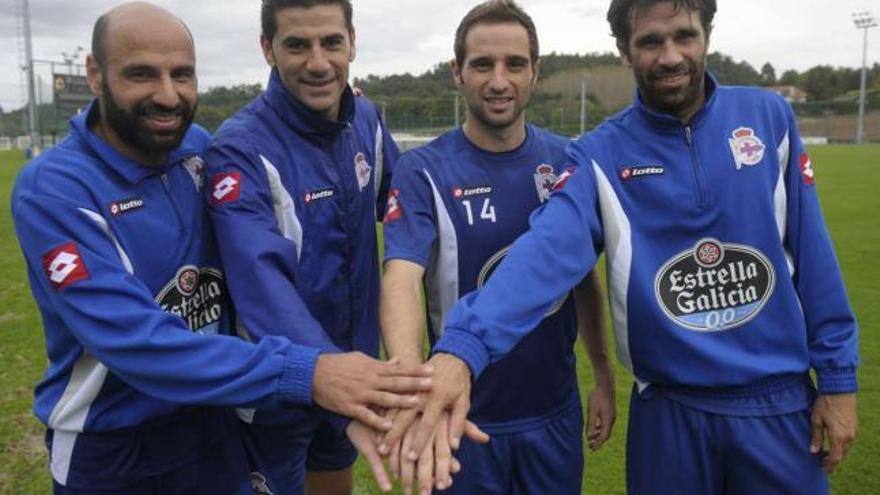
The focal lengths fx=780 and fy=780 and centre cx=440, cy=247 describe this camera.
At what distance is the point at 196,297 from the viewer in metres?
2.49

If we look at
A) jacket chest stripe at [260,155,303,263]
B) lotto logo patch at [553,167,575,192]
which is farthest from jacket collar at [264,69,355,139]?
lotto logo patch at [553,167,575,192]

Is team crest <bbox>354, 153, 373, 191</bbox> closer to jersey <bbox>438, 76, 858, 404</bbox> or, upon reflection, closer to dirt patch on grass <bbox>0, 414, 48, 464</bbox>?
jersey <bbox>438, 76, 858, 404</bbox>

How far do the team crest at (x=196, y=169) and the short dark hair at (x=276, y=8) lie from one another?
56 cm

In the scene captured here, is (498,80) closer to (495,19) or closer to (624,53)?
(495,19)

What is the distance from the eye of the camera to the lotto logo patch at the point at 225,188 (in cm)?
250

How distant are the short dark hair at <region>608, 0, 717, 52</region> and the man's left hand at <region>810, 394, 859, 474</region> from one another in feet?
4.01

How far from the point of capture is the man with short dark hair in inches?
109

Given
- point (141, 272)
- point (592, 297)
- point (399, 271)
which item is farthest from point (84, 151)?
point (592, 297)

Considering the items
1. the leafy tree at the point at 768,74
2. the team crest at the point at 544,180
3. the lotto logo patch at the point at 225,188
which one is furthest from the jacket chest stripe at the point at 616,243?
the leafy tree at the point at 768,74

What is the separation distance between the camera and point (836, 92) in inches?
3231

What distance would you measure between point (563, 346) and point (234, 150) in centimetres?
136

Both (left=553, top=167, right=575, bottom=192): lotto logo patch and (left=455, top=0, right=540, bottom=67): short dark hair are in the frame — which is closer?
(left=553, top=167, right=575, bottom=192): lotto logo patch

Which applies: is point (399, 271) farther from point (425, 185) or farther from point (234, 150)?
point (234, 150)

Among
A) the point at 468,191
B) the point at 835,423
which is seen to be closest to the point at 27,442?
the point at 468,191
